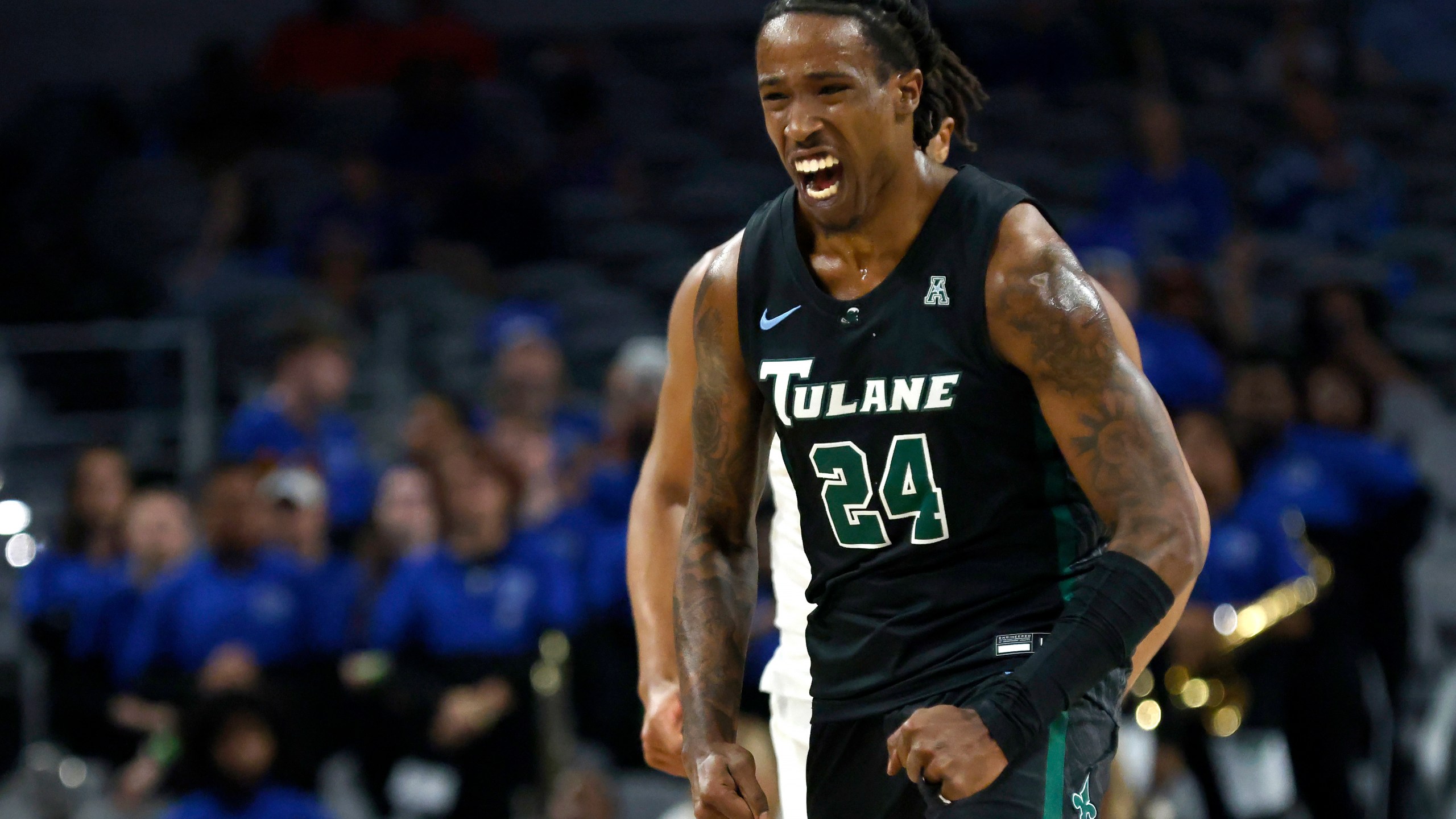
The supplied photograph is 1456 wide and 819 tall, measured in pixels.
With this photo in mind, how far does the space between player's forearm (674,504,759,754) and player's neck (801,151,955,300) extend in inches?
20.5

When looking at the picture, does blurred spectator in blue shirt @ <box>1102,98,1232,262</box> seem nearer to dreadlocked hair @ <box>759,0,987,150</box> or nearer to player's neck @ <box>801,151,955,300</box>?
dreadlocked hair @ <box>759,0,987,150</box>

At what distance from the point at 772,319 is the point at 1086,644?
78 cm

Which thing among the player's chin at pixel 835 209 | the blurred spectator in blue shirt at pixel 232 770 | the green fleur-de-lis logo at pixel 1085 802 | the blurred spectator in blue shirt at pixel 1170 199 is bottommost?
the blurred spectator in blue shirt at pixel 232 770

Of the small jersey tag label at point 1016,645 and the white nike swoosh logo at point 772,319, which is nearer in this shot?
the small jersey tag label at point 1016,645

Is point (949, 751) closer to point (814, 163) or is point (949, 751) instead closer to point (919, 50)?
point (814, 163)

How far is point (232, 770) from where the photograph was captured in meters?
6.39

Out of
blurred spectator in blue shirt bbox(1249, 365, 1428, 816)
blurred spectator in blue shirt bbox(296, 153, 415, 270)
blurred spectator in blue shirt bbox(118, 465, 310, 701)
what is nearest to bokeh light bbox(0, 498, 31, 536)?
blurred spectator in blue shirt bbox(118, 465, 310, 701)

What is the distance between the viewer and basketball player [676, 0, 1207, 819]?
2635 mm

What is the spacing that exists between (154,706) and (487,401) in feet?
7.15

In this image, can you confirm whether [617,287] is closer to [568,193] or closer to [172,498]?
[568,193]

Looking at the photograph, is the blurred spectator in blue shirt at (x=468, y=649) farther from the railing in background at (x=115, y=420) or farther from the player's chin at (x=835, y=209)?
the player's chin at (x=835, y=209)

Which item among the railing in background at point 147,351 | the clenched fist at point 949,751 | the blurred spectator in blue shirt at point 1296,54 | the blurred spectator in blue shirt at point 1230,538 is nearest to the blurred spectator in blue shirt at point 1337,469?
the blurred spectator in blue shirt at point 1230,538

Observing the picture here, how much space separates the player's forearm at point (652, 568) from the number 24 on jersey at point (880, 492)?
0.72 meters

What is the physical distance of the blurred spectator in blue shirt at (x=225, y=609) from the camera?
22.9ft
